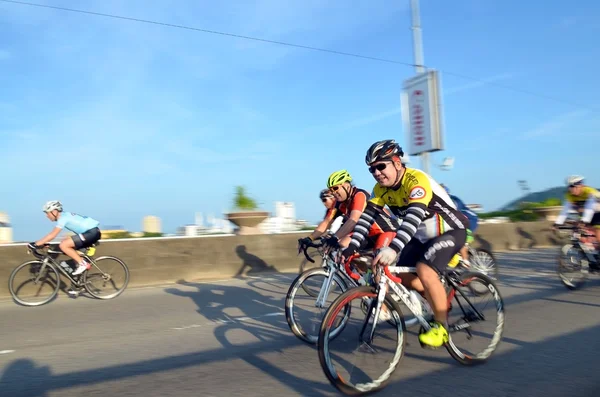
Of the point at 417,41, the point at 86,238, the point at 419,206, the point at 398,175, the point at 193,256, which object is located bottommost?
the point at 193,256

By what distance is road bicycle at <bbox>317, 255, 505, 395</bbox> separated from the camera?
391 centimetres

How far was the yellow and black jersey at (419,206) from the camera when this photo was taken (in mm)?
4387

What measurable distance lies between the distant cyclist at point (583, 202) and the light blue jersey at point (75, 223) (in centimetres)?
855

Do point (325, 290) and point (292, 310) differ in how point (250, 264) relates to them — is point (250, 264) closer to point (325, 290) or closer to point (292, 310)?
point (292, 310)

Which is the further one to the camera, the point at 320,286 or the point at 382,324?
the point at 320,286

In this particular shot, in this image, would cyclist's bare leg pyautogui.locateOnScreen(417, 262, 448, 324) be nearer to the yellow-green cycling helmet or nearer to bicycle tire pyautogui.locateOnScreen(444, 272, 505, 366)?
bicycle tire pyautogui.locateOnScreen(444, 272, 505, 366)

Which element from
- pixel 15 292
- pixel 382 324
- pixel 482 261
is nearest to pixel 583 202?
pixel 482 261

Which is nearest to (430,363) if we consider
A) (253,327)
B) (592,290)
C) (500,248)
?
(253,327)

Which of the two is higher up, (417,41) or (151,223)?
(417,41)

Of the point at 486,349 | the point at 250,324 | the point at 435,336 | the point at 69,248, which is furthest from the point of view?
the point at 69,248

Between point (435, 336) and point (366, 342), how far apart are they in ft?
2.08

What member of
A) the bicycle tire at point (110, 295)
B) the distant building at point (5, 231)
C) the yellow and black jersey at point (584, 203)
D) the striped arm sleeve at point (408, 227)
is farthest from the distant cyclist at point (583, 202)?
the distant building at point (5, 231)

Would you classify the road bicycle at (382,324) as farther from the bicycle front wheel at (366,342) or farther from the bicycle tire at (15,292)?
the bicycle tire at (15,292)

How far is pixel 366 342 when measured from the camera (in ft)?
13.8
